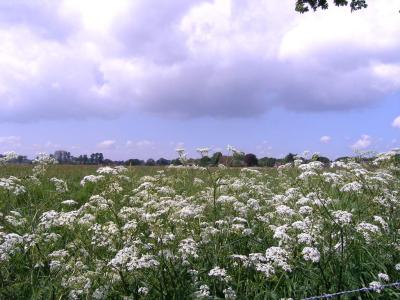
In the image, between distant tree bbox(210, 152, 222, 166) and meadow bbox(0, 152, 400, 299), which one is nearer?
meadow bbox(0, 152, 400, 299)

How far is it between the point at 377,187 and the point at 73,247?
446 cm

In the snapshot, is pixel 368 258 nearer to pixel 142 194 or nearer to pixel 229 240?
pixel 229 240

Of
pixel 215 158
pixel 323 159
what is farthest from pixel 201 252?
pixel 323 159

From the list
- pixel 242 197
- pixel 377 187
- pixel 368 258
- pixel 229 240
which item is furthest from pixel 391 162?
pixel 229 240

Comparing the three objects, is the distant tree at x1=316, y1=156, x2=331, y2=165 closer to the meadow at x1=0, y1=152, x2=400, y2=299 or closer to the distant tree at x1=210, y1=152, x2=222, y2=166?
the meadow at x1=0, y1=152, x2=400, y2=299

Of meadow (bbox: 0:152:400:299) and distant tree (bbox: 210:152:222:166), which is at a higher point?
distant tree (bbox: 210:152:222:166)

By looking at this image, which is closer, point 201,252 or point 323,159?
point 201,252

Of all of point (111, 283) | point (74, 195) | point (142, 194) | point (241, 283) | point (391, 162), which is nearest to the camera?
point (111, 283)

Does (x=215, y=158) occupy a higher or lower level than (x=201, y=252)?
higher

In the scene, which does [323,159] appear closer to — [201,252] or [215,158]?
[215,158]

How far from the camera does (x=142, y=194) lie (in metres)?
7.48

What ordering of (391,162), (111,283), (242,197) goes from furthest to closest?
(391,162), (242,197), (111,283)

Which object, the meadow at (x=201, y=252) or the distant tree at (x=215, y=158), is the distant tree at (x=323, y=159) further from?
the distant tree at (x=215, y=158)

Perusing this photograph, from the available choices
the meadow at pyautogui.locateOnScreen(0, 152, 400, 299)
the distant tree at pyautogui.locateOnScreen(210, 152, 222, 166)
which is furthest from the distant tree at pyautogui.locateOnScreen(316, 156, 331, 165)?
the distant tree at pyautogui.locateOnScreen(210, 152, 222, 166)
